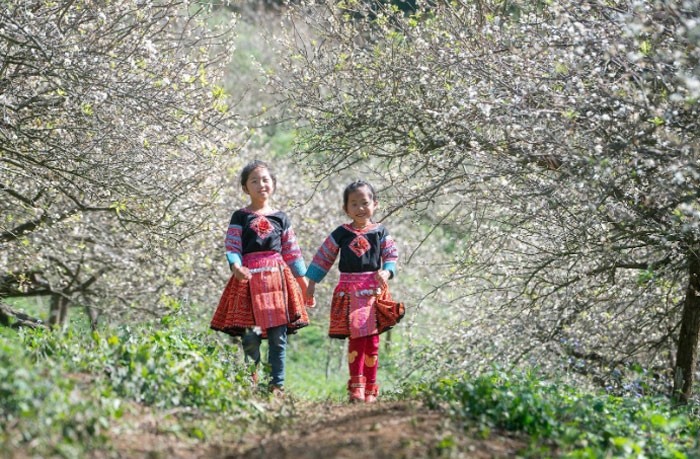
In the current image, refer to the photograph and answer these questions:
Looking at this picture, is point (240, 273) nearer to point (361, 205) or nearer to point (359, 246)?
point (359, 246)

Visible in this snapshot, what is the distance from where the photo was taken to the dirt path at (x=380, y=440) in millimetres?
4281

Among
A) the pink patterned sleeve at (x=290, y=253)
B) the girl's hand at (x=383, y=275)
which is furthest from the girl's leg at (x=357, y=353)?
the pink patterned sleeve at (x=290, y=253)

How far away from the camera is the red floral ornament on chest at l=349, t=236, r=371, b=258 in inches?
279

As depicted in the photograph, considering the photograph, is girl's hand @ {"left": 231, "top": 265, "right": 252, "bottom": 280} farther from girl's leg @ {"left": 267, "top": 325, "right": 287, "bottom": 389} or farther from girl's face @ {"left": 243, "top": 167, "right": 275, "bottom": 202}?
girl's face @ {"left": 243, "top": 167, "right": 275, "bottom": 202}

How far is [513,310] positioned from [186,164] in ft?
12.6

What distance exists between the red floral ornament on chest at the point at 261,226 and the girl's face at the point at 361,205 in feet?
2.07

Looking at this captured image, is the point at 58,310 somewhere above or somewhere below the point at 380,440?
above

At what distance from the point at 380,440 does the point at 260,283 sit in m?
2.58

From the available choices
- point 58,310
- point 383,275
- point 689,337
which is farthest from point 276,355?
point 58,310

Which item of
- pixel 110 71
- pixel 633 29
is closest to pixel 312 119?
pixel 110 71

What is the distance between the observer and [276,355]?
6816 mm

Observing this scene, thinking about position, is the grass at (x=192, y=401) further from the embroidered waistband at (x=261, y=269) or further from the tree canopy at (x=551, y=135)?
the tree canopy at (x=551, y=135)

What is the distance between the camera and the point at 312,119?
8.75 meters

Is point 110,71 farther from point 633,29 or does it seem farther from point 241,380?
point 633,29
